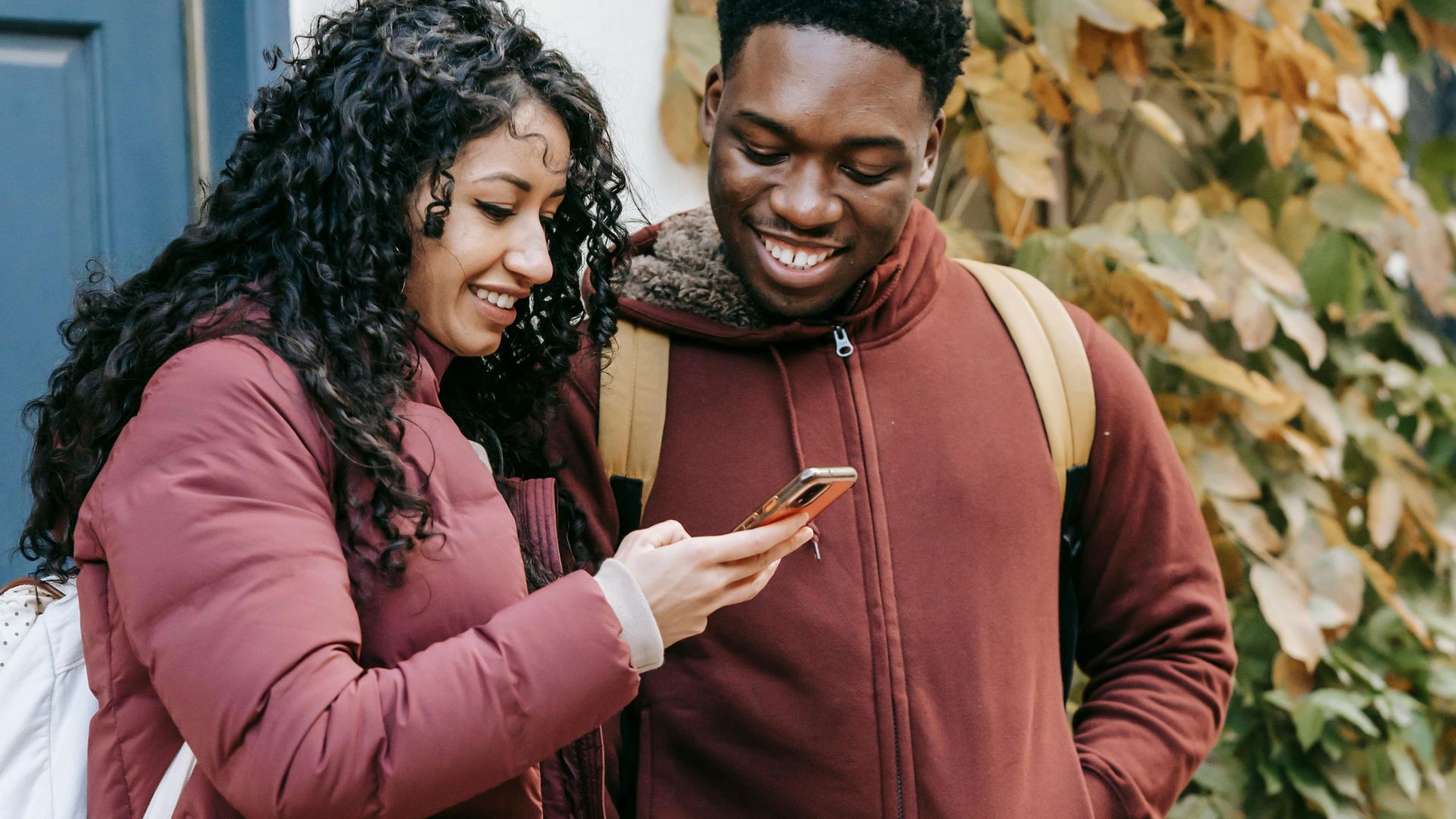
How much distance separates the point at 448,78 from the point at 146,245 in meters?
0.85

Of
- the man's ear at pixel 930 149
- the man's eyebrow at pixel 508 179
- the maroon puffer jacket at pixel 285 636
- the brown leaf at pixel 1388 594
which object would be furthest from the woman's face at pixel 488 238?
the brown leaf at pixel 1388 594

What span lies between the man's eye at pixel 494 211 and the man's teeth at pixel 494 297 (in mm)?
79

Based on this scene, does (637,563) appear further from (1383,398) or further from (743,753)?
(1383,398)

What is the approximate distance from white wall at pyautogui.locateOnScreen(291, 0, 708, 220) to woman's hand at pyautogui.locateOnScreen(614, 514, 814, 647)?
0.88m

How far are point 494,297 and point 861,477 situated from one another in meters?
0.54

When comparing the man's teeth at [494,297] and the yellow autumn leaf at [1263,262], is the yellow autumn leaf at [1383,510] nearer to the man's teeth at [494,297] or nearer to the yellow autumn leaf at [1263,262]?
the yellow autumn leaf at [1263,262]

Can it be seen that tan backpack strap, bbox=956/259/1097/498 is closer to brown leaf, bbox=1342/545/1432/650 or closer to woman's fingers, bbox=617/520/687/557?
woman's fingers, bbox=617/520/687/557

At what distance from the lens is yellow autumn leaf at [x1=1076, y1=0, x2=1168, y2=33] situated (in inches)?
95.7

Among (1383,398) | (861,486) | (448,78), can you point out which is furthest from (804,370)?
(1383,398)

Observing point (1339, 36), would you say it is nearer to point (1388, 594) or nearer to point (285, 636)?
point (1388, 594)

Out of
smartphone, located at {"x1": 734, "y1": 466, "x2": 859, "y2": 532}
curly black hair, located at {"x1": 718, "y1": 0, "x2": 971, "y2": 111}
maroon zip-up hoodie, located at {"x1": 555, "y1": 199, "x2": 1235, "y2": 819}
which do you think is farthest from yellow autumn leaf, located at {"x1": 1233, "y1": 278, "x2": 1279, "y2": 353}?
smartphone, located at {"x1": 734, "y1": 466, "x2": 859, "y2": 532}

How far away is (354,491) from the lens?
4.02 feet

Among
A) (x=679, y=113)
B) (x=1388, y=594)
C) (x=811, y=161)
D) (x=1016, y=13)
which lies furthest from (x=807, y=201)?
(x=1388, y=594)

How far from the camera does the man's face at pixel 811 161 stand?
167cm
